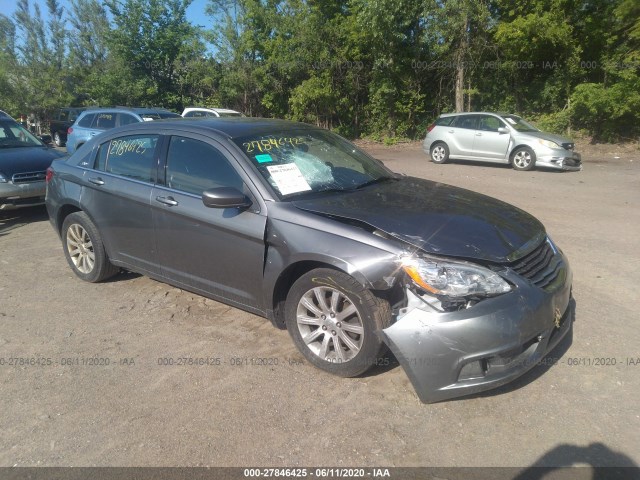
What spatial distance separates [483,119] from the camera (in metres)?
15.0

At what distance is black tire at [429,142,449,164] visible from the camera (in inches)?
627

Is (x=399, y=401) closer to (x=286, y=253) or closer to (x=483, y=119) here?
(x=286, y=253)

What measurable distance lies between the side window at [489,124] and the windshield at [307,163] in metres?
10.9

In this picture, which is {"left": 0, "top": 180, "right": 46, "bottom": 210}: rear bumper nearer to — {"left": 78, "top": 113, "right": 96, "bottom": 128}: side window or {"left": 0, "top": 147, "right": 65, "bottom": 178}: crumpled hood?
{"left": 0, "top": 147, "right": 65, "bottom": 178}: crumpled hood

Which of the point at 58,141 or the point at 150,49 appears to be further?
the point at 150,49

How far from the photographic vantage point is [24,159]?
333 inches

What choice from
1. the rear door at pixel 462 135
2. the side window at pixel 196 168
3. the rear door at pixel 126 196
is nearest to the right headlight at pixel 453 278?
the side window at pixel 196 168

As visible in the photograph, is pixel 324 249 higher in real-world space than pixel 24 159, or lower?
lower

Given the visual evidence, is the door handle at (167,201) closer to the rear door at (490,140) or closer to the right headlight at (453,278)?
the right headlight at (453,278)

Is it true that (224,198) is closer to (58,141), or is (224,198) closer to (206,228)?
(206,228)

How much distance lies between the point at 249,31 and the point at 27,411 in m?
24.9

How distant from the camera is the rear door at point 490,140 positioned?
14.5 meters

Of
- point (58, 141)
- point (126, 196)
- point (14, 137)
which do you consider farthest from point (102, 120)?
point (58, 141)

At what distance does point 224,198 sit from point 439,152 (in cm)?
1335
